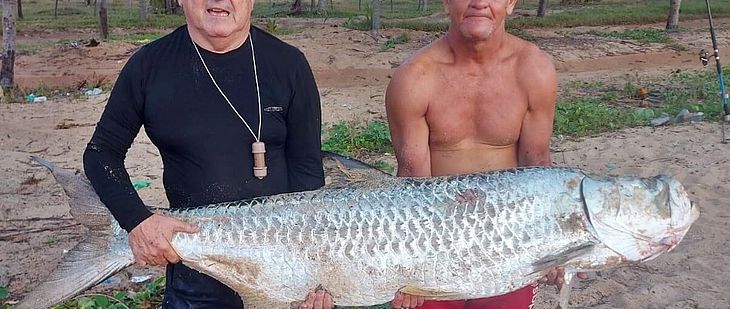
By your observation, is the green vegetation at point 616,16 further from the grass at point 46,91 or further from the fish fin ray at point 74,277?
the fish fin ray at point 74,277

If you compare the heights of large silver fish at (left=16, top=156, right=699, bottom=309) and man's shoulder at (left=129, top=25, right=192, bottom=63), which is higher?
man's shoulder at (left=129, top=25, right=192, bottom=63)

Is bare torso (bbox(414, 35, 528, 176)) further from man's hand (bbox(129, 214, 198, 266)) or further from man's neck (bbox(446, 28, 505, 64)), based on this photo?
man's hand (bbox(129, 214, 198, 266))

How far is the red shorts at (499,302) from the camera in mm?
3062

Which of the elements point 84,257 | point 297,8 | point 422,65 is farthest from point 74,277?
point 297,8

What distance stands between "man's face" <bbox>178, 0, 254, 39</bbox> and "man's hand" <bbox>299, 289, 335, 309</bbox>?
98 centimetres

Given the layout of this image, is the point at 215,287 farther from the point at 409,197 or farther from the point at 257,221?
the point at 409,197

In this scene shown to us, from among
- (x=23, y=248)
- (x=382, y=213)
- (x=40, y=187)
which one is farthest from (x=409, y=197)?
(x=40, y=187)

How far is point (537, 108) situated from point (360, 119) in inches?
260

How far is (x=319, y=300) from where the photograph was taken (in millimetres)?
2707

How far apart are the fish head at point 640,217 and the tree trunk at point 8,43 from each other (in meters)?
11.1

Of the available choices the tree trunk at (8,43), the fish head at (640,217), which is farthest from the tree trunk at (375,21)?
the fish head at (640,217)

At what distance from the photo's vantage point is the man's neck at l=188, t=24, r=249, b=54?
8.86 feet

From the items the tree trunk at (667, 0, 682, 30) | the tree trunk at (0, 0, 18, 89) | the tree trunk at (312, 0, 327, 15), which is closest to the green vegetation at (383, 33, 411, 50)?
the tree trunk at (0, 0, 18, 89)

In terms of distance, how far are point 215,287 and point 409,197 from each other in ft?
2.83
